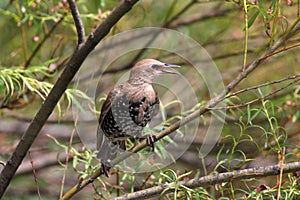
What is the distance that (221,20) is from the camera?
4438 millimetres

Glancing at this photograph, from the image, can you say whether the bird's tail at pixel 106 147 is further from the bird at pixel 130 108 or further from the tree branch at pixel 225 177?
the tree branch at pixel 225 177

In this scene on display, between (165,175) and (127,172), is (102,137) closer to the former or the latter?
(127,172)

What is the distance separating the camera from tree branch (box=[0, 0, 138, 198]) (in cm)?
198

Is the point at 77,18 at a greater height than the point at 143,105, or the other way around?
the point at 77,18

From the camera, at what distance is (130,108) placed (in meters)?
2.84

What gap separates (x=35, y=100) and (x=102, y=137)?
90cm

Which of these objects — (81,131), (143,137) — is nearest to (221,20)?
(81,131)

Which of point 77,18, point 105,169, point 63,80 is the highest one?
point 77,18

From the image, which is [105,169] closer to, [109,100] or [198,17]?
[109,100]

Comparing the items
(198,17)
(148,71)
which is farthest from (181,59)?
(148,71)

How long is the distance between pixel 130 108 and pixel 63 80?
2.37ft

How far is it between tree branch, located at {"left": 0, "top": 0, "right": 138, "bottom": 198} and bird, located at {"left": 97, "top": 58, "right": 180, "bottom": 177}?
450 millimetres

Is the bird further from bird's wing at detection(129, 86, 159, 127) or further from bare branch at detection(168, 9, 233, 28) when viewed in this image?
bare branch at detection(168, 9, 233, 28)

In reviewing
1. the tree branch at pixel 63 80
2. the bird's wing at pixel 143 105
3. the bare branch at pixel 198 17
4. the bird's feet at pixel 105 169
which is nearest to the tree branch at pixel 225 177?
the bird's feet at pixel 105 169
